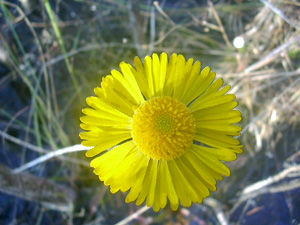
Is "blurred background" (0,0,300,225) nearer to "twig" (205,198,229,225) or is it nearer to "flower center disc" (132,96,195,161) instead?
"twig" (205,198,229,225)

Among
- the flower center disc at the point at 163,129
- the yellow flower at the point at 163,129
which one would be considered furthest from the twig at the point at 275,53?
the flower center disc at the point at 163,129

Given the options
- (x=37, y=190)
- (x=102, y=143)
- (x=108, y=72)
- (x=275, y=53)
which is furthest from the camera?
(x=108, y=72)

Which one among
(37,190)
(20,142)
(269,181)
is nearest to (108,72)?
(20,142)

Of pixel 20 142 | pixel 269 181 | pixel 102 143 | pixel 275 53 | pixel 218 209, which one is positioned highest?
pixel 275 53

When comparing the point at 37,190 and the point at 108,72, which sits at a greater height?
the point at 108,72

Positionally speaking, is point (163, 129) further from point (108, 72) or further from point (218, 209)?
point (108, 72)

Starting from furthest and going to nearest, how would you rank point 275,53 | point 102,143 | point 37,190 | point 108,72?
point 108,72 → point 275,53 → point 37,190 → point 102,143

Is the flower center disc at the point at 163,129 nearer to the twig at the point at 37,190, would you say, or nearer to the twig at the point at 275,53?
the twig at the point at 37,190

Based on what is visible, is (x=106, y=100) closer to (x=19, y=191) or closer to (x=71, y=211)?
(x=19, y=191)

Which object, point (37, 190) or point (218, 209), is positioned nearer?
point (37, 190)
